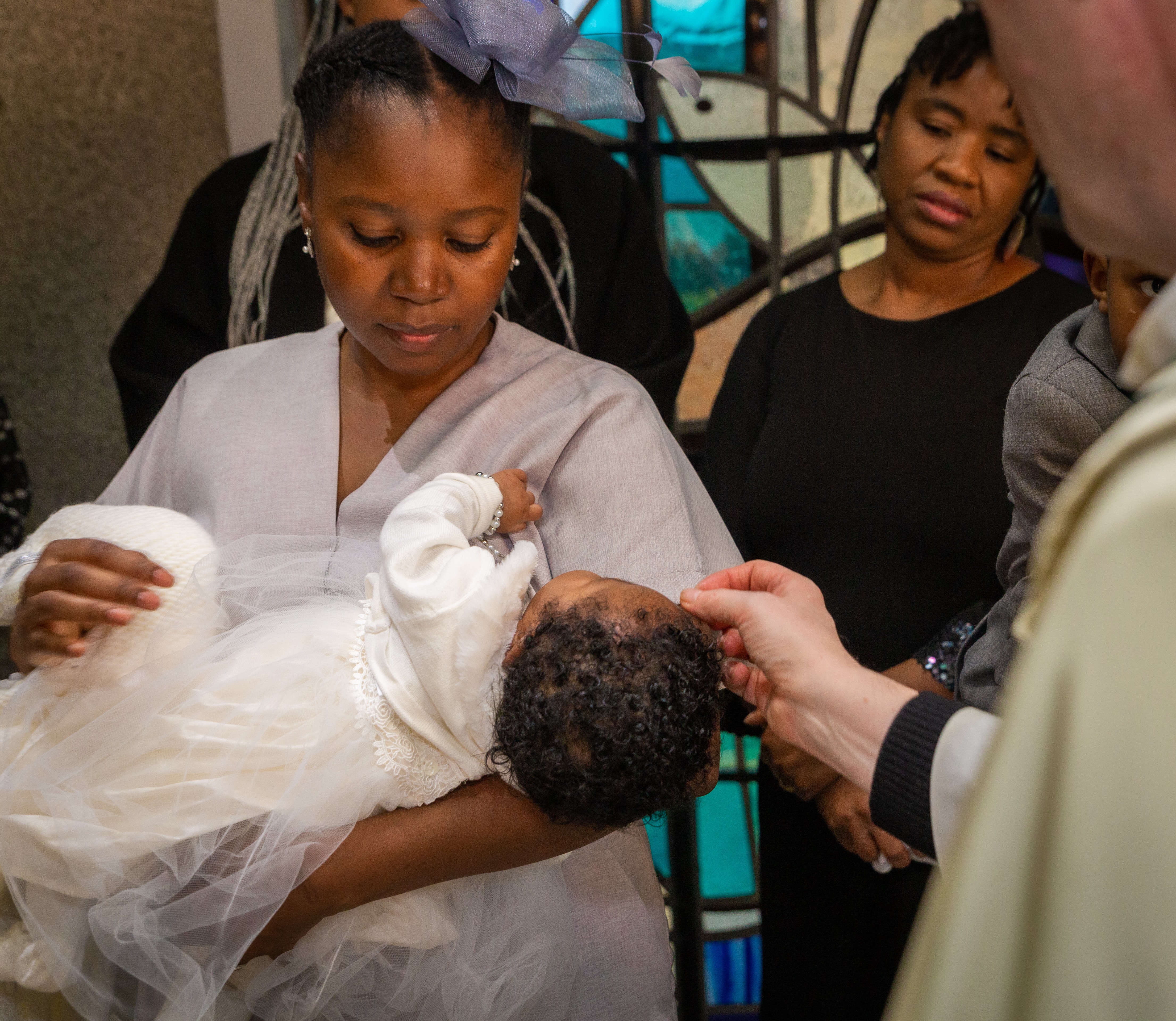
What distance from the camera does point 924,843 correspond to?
1.02m

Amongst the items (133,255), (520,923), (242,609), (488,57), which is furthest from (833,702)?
(133,255)

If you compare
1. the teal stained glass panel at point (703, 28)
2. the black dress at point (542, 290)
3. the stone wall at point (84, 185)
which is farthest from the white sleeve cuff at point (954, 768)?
the stone wall at point (84, 185)

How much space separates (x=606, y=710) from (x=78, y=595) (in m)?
0.68

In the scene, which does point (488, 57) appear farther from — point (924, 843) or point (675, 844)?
point (675, 844)

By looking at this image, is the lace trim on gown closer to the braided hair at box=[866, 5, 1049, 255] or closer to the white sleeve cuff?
the white sleeve cuff

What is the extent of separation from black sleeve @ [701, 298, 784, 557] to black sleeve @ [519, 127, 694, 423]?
0.11m

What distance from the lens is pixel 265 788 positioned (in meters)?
1.26

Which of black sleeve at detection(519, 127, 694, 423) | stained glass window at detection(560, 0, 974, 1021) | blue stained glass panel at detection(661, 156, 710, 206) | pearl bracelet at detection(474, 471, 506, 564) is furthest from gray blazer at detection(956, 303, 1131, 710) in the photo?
blue stained glass panel at detection(661, 156, 710, 206)

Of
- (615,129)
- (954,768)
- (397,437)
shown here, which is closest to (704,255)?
(615,129)

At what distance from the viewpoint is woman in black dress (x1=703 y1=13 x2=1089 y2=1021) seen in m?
1.82

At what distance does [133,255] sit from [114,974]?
215 cm

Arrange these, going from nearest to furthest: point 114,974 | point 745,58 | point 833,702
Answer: point 833,702
point 114,974
point 745,58

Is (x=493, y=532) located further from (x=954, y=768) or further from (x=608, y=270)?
(x=608, y=270)

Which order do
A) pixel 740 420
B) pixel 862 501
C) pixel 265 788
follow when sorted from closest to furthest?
pixel 265 788
pixel 862 501
pixel 740 420
